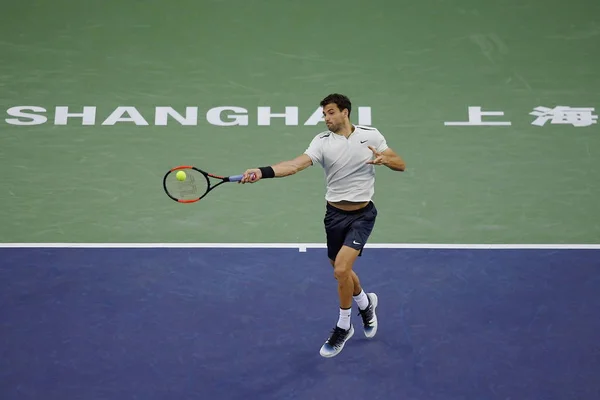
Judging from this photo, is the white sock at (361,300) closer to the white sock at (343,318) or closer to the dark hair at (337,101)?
the white sock at (343,318)

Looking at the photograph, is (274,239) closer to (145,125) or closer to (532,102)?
(145,125)

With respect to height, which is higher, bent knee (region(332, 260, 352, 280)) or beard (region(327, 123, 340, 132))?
beard (region(327, 123, 340, 132))

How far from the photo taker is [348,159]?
24.9ft

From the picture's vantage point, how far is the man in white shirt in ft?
24.6

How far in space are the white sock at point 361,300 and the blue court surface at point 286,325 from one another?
12.8 inches

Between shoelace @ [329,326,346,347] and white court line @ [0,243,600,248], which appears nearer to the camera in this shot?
shoelace @ [329,326,346,347]

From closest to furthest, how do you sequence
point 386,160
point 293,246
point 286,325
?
point 386,160 < point 286,325 < point 293,246

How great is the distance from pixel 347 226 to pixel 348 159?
0.62 m

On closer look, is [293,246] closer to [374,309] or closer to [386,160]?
[374,309]

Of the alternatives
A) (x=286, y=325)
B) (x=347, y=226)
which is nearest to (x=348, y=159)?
(x=347, y=226)

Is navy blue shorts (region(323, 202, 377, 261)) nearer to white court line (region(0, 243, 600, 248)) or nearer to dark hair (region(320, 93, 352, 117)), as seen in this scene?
dark hair (region(320, 93, 352, 117))

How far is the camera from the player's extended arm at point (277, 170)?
23.4ft

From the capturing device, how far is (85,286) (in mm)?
8664

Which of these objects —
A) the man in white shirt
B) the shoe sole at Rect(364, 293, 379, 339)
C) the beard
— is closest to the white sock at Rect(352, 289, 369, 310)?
the man in white shirt
